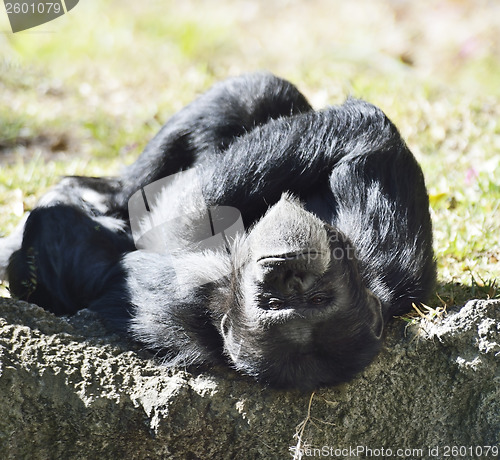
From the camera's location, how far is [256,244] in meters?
3.18

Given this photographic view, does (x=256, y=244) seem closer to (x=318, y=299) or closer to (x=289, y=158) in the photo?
(x=318, y=299)

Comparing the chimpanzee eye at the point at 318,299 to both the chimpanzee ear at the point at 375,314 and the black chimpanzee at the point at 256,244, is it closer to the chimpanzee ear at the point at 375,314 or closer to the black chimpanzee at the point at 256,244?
the black chimpanzee at the point at 256,244

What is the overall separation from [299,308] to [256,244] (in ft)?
1.12

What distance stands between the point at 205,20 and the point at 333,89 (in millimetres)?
3547

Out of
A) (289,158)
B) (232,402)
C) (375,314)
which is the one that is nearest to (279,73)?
(289,158)

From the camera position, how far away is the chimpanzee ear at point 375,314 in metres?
3.33

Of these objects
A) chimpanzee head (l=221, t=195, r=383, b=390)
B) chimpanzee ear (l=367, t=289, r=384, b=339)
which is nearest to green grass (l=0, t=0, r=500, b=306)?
chimpanzee ear (l=367, t=289, r=384, b=339)

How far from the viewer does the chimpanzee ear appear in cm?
333

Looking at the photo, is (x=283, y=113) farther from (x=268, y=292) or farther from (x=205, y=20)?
(x=205, y=20)

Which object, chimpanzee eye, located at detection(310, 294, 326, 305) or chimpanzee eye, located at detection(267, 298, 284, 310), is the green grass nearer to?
chimpanzee eye, located at detection(310, 294, 326, 305)

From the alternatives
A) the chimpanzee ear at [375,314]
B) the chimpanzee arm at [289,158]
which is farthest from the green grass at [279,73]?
the chimpanzee arm at [289,158]

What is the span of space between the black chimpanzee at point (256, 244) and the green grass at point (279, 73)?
24.3 inches

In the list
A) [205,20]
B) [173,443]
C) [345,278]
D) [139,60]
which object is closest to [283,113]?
[345,278]

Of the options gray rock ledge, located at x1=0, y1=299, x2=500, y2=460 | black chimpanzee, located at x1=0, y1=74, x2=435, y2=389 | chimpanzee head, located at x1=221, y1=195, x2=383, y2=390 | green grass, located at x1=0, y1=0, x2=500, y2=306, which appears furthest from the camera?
green grass, located at x1=0, y1=0, x2=500, y2=306
